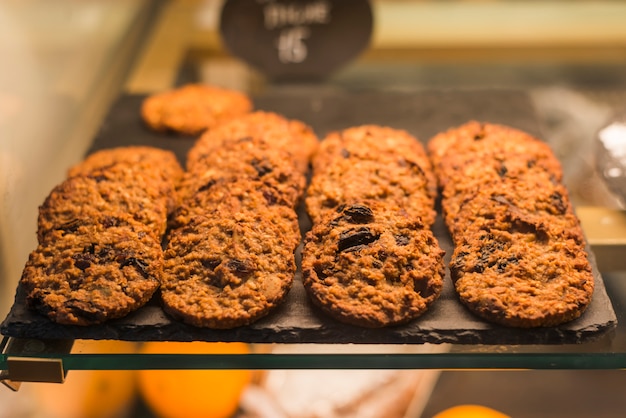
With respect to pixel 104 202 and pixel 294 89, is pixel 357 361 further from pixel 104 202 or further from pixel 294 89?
pixel 294 89

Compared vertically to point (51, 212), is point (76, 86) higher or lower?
higher

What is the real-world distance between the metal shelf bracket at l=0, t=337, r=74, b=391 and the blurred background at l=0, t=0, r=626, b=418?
0.06 m

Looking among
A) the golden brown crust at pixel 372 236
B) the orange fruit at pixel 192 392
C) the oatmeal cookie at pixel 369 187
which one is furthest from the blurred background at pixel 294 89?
the oatmeal cookie at pixel 369 187

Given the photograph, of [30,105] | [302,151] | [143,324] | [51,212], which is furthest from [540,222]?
[30,105]

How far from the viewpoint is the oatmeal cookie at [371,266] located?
1.28 metres

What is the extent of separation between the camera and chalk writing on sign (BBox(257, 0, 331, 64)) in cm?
204

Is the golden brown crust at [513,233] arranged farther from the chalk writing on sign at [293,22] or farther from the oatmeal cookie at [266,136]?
the chalk writing on sign at [293,22]

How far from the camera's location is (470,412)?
5.15 ft

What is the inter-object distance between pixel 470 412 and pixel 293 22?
110 centimetres

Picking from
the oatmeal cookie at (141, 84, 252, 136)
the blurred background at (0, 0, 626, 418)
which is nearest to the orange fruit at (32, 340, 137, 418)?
the blurred background at (0, 0, 626, 418)

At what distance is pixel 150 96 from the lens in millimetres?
2055

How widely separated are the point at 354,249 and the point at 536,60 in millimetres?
1192

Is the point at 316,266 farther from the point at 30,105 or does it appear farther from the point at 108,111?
the point at 108,111

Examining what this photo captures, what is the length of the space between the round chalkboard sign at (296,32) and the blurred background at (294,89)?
2.3 inches
